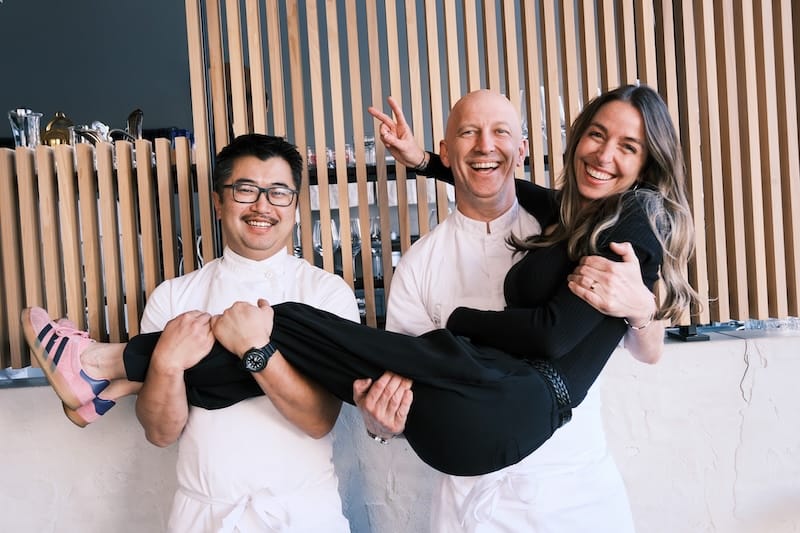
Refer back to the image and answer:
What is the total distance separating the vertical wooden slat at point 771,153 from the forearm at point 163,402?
205cm

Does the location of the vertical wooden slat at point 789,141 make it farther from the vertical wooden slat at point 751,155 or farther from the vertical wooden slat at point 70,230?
the vertical wooden slat at point 70,230

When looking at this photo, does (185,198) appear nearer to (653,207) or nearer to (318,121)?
(318,121)

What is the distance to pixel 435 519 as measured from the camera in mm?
1708

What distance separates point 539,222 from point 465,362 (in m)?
0.61

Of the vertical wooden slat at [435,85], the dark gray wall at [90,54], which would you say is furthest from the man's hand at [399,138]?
the dark gray wall at [90,54]

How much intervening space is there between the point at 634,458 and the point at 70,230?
2.14 meters

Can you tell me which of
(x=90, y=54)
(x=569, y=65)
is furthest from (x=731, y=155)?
(x=90, y=54)

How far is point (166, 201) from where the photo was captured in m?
2.14

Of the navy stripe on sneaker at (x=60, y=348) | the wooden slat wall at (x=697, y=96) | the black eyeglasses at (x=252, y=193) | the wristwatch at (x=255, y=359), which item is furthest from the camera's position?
the wooden slat wall at (x=697, y=96)

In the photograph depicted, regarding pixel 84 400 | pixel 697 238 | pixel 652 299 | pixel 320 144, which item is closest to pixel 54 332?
pixel 84 400

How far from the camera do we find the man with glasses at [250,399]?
1555mm

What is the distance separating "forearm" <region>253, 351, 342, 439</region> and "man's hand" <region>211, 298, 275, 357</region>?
7 cm

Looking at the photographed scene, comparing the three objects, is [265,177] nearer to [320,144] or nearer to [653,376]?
[320,144]

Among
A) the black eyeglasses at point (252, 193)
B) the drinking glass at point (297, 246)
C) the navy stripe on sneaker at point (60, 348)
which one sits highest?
the black eyeglasses at point (252, 193)
